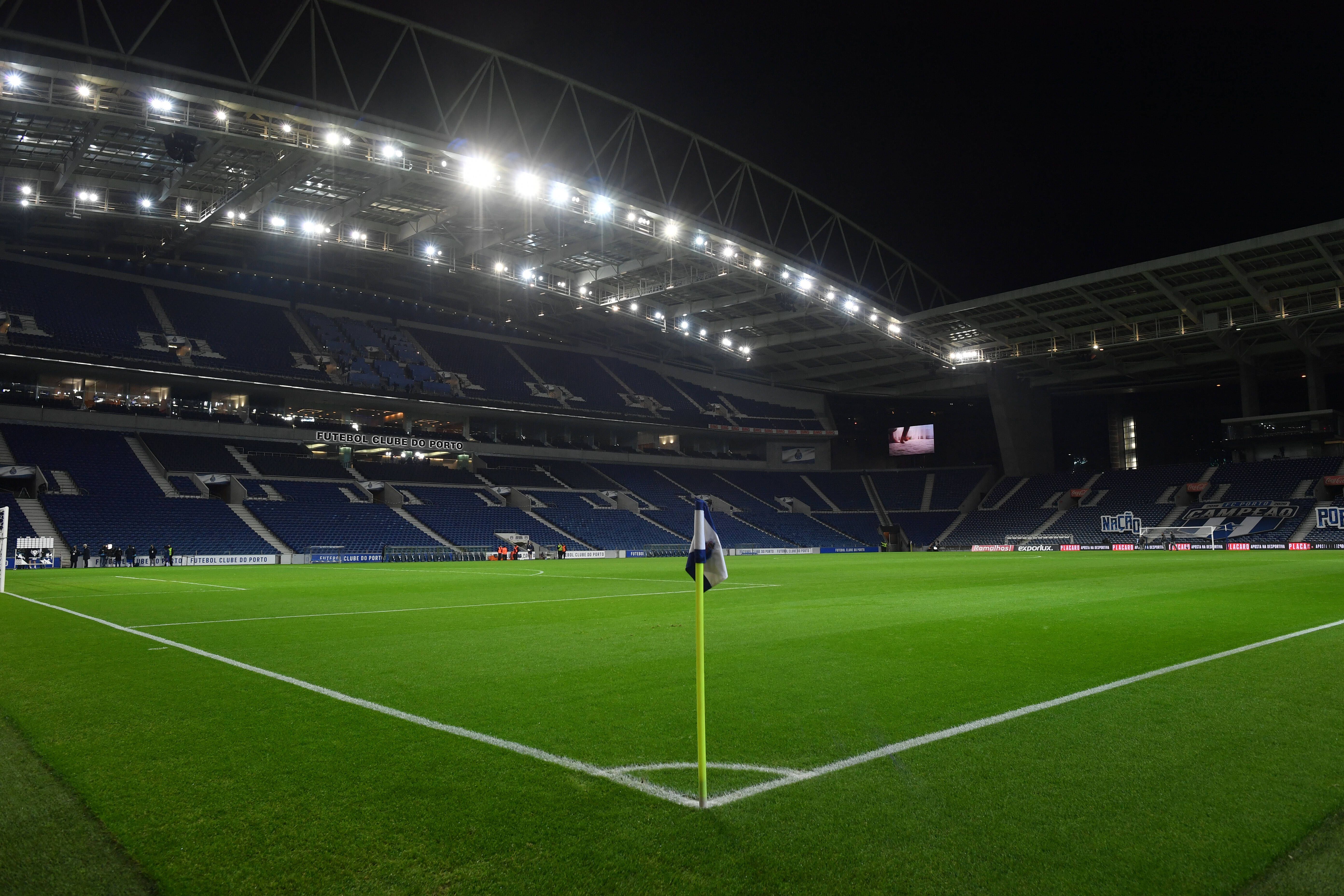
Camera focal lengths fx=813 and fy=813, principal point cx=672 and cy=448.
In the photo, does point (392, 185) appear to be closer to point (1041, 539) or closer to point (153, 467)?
point (153, 467)

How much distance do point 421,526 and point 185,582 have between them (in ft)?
69.9

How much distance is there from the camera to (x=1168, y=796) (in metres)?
4.14

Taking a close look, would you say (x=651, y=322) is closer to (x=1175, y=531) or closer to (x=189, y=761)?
(x=1175, y=531)

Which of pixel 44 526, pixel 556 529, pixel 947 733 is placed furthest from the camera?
pixel 556 529

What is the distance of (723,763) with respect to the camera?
478 cm

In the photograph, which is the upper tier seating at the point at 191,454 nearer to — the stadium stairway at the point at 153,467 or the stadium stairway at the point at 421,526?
the stadium stairway at the point at 153,467

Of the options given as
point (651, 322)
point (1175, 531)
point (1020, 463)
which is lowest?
point (1175, 531)

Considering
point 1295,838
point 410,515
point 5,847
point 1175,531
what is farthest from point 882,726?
point 1175,531

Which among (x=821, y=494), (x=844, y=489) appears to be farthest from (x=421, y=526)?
(x=844, y=489)

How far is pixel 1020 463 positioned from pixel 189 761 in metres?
64.8

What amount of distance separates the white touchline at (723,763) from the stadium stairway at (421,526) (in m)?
35.8

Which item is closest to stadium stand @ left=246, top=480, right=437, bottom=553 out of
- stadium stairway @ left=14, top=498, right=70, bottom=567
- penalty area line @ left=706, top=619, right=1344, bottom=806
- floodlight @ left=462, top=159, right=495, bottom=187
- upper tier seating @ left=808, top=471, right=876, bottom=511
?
stadium stairway @ left=14, top=498, right=70, bottom=567

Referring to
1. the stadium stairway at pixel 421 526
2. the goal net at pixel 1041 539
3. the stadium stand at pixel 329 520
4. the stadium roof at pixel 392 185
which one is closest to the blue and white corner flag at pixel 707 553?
the stadium roof at pixel 392 185

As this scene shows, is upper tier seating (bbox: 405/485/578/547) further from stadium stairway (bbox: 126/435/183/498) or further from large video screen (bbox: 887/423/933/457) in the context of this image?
large video screen (bbox: 887/423/933/457)
